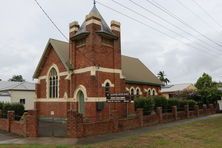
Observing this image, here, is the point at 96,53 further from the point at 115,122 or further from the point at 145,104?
the point at 115,122

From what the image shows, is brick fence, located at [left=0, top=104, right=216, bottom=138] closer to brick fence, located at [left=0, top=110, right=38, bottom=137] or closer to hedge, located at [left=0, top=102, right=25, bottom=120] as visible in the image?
brick fence, located at [left=0, top=110, right=38, bottom=137]

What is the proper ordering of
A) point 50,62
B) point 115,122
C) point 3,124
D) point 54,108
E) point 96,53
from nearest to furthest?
point 115,122 → point 3,124 → point 96,53 → point 54,108 → point 50,62

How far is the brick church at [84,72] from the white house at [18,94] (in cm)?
1130

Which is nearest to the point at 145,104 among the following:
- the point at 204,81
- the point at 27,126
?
the point at 27,126

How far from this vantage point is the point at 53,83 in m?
27.8

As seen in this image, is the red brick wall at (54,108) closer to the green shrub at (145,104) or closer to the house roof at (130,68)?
the house roof at (130,68)

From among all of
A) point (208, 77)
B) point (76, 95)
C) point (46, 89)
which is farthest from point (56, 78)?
point (208, 77)

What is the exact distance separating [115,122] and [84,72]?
666cm

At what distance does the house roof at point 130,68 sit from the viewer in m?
27.1

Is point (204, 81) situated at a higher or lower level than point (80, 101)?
higher

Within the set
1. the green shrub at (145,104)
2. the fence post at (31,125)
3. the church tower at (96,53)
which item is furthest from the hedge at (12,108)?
the green shrub at (145,104)

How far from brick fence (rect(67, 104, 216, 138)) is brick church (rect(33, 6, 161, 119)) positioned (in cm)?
310

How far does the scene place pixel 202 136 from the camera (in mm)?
16312

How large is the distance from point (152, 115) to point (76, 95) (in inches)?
282
